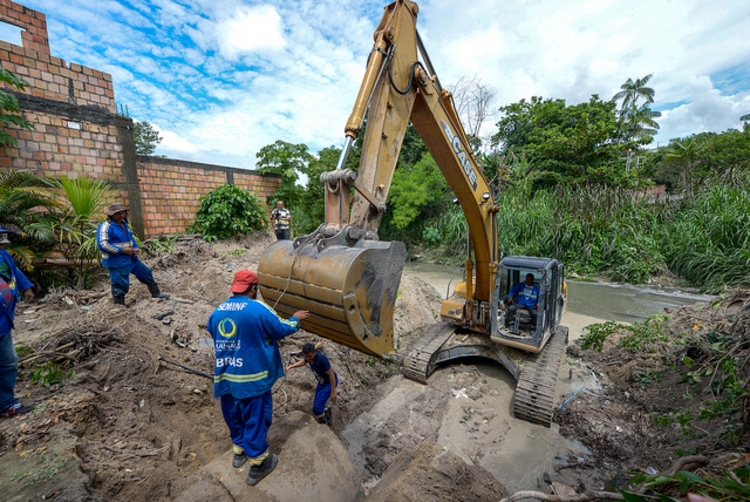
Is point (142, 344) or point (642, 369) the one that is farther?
point (642, 369)

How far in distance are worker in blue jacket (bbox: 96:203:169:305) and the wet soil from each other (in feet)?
1.17

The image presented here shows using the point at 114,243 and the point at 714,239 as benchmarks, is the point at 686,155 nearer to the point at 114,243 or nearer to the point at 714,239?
the point at 714,239

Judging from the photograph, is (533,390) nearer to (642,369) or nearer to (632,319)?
(642,369)

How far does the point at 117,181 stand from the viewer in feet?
25.1

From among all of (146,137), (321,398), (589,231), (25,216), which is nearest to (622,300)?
(589,231)

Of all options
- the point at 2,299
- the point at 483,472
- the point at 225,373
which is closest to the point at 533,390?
the point at 483,472

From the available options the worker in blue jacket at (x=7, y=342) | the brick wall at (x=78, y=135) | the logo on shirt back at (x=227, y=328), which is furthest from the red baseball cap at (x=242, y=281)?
the brick wall at (x=78, y=135)

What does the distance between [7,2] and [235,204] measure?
5697 mm

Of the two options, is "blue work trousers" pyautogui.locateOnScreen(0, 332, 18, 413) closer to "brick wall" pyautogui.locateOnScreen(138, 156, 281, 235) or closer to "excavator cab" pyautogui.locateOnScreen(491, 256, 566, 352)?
"excavator cab" pyautogui.locateOnScreen(491, 256, 566, 352)

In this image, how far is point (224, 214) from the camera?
357 inches

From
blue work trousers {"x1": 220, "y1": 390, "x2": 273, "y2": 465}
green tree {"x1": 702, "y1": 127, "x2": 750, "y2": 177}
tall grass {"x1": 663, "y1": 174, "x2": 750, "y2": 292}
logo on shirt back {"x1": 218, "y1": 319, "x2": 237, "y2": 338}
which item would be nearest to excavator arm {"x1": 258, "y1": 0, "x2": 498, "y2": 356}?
logo on shirt back {"x1": 218, "y1": 319, "x2": 237, "y2": 338}

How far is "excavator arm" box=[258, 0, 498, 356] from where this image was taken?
2.14 metres

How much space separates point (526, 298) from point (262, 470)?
159 inches

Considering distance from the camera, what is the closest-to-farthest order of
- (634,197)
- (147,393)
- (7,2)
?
(147,393)
(7,2)
(634,197)
